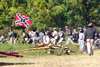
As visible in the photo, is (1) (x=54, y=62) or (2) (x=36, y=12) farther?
(2) (x=36, y=12)

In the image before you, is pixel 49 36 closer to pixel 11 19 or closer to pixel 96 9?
pixel 11 19

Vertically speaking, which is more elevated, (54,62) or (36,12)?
(36,12)

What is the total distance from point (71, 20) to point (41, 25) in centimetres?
1615

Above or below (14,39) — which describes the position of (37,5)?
above

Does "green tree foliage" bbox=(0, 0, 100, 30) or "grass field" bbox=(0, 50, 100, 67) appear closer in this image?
"grass field" bbox=(0, 50, 100, 67)

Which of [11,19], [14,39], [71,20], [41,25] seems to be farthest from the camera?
[71,20]

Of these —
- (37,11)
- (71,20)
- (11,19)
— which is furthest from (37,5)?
(71,20)

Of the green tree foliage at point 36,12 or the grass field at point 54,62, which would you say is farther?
the green tree foliage at point 36,12

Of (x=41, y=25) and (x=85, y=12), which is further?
(x=85, y=12)

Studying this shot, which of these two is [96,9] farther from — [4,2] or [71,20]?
[4,2]

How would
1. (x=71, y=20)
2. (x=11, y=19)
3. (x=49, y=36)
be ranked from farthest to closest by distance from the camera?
1. (x=71, y=20)
2. (x=11, y=19)
3. (x=49, y=36)

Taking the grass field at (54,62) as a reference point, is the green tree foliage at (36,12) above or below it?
above

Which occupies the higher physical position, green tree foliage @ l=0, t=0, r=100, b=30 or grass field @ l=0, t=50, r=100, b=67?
green tree foliage @ l=0, t=0, r=100, b=30

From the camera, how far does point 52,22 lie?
50844 mm
